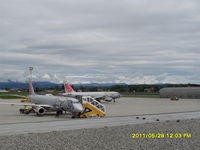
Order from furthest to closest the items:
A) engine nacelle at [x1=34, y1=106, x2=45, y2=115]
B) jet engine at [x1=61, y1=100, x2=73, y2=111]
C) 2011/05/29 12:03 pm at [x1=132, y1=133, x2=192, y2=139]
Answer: engine nacelle at [x1=34, y1=106, x2=45, y2=115] < jet engine at [x1=61, y1=100, x2=73, y2=111] < 2011/05/29 12:03 pm at [x1=132, y1=133, x2=192, y2=139]

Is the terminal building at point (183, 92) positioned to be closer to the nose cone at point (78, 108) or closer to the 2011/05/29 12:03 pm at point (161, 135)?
the nose cone at point (78, 108)

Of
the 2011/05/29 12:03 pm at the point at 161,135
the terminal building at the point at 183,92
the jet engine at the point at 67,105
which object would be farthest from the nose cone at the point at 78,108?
the terminal building at the point at 183,92

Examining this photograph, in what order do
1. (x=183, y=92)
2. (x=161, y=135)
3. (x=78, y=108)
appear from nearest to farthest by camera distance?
(x=161, y=135), (x=78, y=108), (x=183, y=92)

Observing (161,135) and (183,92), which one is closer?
(161,135)

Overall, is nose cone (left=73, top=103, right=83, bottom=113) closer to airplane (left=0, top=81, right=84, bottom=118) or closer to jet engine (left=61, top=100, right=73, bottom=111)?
airplane (left=0, top=81, right=84, bottom=118)

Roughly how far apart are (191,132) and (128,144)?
6186mm

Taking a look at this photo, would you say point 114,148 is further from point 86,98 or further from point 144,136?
point 86,98

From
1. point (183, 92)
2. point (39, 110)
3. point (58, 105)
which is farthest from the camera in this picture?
point (183, 92)

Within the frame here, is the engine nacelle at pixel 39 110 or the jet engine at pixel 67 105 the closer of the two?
the jet engine at pixel 67 105

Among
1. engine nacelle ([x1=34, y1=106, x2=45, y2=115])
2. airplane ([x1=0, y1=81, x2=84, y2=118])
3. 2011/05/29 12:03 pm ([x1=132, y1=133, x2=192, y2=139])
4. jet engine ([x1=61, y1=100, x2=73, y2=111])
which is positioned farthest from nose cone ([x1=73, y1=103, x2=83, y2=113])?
2011/05/29 12:03 pm ([x1=132, y1=133, x2=192, y2=139])

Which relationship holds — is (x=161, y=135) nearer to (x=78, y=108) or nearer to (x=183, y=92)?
(x=78, y=108)

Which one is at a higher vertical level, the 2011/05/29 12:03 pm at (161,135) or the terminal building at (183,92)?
the terminal building at (183,92)

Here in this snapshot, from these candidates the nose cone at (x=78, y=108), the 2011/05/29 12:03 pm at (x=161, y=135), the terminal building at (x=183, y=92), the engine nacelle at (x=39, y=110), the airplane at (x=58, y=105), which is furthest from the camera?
the terminal building at (x=183, y=92)

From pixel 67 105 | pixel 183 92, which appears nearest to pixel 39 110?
pixel 67 105
